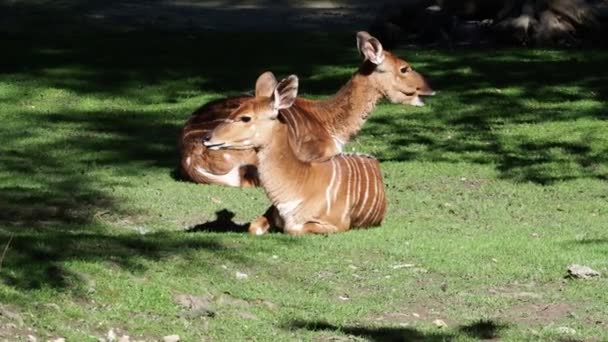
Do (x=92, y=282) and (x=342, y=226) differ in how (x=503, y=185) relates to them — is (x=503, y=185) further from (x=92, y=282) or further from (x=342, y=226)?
(x=92, y=282)

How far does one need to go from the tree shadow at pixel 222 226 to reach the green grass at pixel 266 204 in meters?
0.03

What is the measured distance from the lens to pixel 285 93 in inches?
418

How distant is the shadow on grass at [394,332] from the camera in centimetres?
807

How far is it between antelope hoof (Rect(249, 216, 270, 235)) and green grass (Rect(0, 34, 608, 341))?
0.38 metres

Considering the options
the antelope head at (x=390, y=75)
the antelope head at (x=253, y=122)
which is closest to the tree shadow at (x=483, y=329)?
the antelope head at (x=253, y=122)

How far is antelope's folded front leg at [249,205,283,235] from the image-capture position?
10953 millimetres

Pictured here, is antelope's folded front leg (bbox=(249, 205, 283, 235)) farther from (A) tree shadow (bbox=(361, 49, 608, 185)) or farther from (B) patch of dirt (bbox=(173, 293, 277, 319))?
(A) tree shadow (bbox=(361, 49, 608, 185))

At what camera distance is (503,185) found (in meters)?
13.9

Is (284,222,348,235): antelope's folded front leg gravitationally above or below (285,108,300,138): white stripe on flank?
below

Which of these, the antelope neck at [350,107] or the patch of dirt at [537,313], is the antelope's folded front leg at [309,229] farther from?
the patch of dirt at [537,313]

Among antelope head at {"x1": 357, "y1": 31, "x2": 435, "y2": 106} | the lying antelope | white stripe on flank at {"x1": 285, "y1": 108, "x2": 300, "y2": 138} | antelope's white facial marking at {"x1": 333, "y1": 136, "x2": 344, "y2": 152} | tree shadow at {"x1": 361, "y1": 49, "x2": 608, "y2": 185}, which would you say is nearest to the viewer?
white stripe on flank at {"x1": 285, "y1": 108, "x2": 300, "y2": 138}

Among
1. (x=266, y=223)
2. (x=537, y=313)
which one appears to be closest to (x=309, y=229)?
(x=266, y=223)

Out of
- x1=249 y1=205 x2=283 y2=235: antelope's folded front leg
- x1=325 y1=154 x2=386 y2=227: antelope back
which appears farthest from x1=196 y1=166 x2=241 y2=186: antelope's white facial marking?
x1=249 y1=205 x2=283 y2=235: antelope's folded front leg

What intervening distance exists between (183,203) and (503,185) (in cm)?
317
